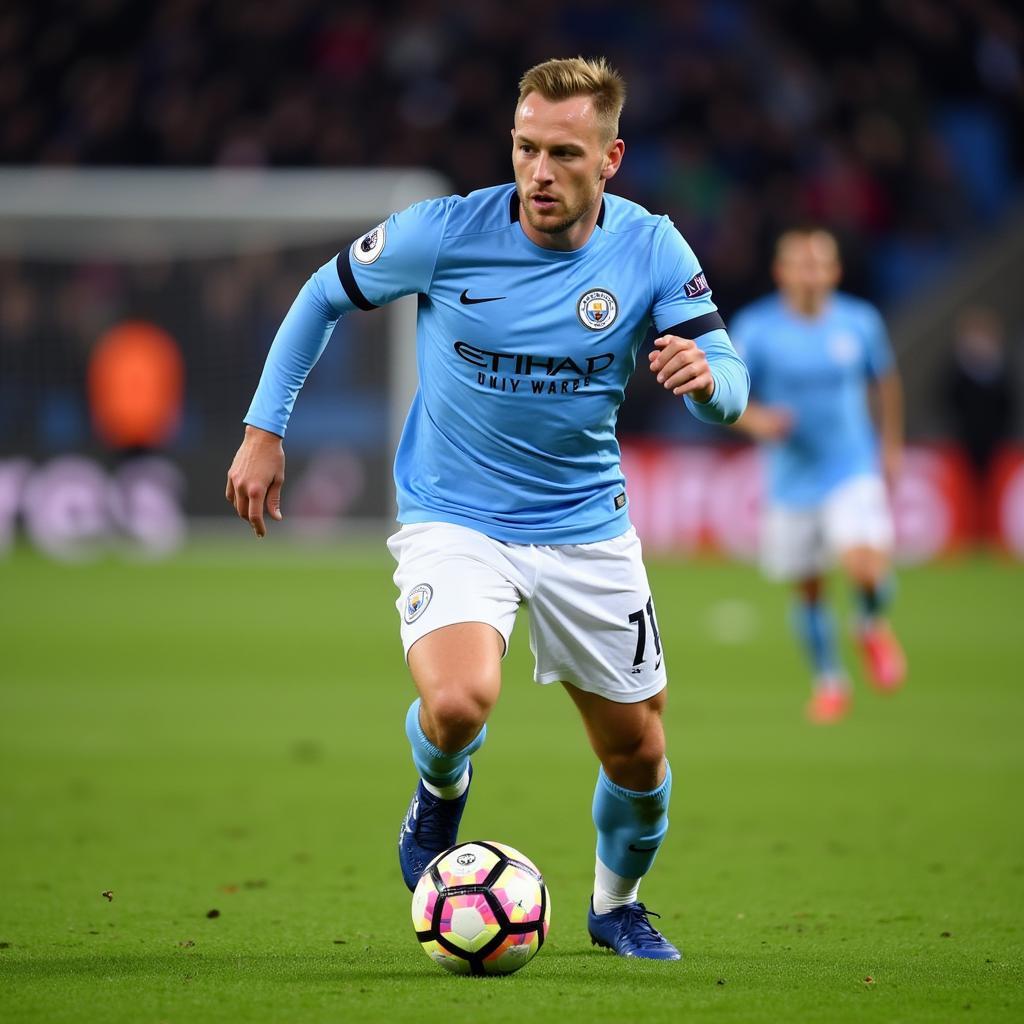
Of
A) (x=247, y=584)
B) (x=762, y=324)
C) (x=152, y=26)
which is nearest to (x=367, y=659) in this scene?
(x=762, y=324)

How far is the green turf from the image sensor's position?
4.18 meters

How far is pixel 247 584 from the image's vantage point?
55.0ft

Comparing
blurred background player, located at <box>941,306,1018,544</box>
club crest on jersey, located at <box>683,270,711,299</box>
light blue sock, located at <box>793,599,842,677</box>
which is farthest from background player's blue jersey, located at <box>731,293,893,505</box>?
blurred background player, located at <box>941,306,1018,544</box>

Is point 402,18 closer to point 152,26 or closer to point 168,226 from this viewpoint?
point 152,26

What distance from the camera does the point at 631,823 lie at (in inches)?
188

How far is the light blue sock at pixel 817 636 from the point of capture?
995 cm

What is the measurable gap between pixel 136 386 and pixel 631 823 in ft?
50.8

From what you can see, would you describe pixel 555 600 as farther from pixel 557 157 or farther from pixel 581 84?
pixel 581 84

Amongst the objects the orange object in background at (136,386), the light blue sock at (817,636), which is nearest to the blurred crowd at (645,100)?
the orange object in background at (136,386)

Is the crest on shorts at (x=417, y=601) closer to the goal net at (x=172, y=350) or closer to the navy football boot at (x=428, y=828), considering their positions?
the navy football boot at (x=428, y=828)

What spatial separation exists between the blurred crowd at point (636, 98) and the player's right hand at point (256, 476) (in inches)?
655

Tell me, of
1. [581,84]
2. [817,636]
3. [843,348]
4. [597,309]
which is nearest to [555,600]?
[597,309]

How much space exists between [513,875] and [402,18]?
1978 centimetres

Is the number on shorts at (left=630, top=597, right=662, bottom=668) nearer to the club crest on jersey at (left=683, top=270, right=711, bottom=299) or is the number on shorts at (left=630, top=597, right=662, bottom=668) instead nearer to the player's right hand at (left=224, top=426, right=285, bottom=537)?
the club crest on jersey at (left=683, top=270, right=711, bottom=299)
